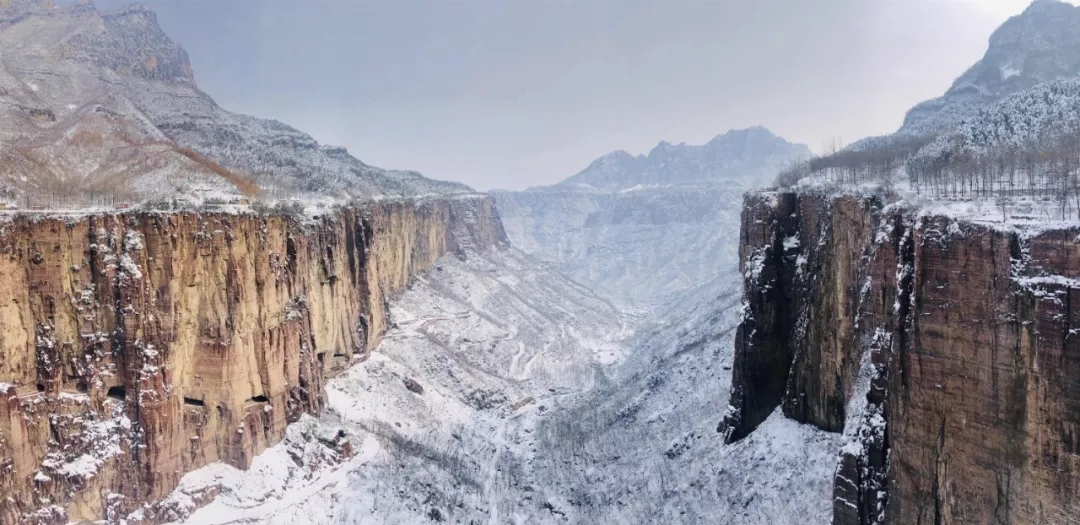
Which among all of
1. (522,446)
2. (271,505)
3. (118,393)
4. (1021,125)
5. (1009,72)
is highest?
(1009,72)

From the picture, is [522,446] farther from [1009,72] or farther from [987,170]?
[1009,72]

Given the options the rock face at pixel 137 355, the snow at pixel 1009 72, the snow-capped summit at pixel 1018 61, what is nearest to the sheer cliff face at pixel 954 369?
the rock face at pixel 137 355

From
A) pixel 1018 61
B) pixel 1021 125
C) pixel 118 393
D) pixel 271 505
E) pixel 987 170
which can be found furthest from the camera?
pixel 1018 61

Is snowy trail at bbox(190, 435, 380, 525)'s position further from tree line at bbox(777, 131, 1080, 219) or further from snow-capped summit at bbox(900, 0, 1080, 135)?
snow-capped summit at bbox(900, 0, 1080, 135)

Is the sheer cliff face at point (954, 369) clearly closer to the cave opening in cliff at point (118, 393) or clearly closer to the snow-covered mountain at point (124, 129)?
the cave opening in cliff at point (118, 393)

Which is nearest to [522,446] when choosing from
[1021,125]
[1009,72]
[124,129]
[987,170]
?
[987,170]

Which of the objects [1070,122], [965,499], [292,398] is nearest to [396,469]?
[292,398]
